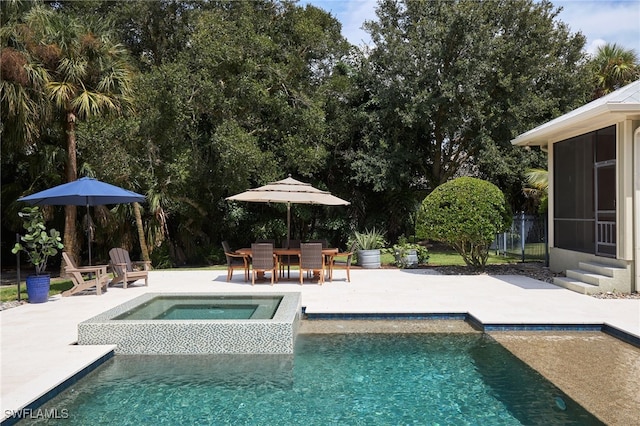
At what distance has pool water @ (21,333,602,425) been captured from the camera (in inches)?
163

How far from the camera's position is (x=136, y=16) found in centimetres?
1881

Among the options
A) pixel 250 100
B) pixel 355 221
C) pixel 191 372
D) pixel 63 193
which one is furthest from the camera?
pixel 355 221

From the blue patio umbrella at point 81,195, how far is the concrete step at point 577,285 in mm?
9241

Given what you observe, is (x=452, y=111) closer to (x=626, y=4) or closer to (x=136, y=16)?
(x=626, y=4)

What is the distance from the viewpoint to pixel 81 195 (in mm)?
A: 9484

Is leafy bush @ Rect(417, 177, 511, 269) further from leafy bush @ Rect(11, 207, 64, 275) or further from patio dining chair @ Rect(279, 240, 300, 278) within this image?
leafy bush @ Rect(11, 207, 64, 275)

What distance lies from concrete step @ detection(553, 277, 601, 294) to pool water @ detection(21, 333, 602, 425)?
13.3ft

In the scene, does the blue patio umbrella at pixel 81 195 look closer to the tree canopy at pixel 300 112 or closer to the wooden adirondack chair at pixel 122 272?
the wooden adirondack chair at pixel 122 272

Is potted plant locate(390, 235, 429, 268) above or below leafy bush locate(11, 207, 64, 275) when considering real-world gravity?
below

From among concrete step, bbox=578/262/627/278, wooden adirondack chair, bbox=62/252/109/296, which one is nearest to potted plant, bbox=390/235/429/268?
concrete step, bbox=578/262/627/278

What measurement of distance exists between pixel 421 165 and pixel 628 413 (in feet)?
52.9

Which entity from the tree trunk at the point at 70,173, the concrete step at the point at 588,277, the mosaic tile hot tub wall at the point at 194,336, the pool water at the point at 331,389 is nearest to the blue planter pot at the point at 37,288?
the mosaic tile hot tub wall at the point at 194,336

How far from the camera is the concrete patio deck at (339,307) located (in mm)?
4984

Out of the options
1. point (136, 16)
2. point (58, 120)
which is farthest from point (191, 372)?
point (136, 16)
